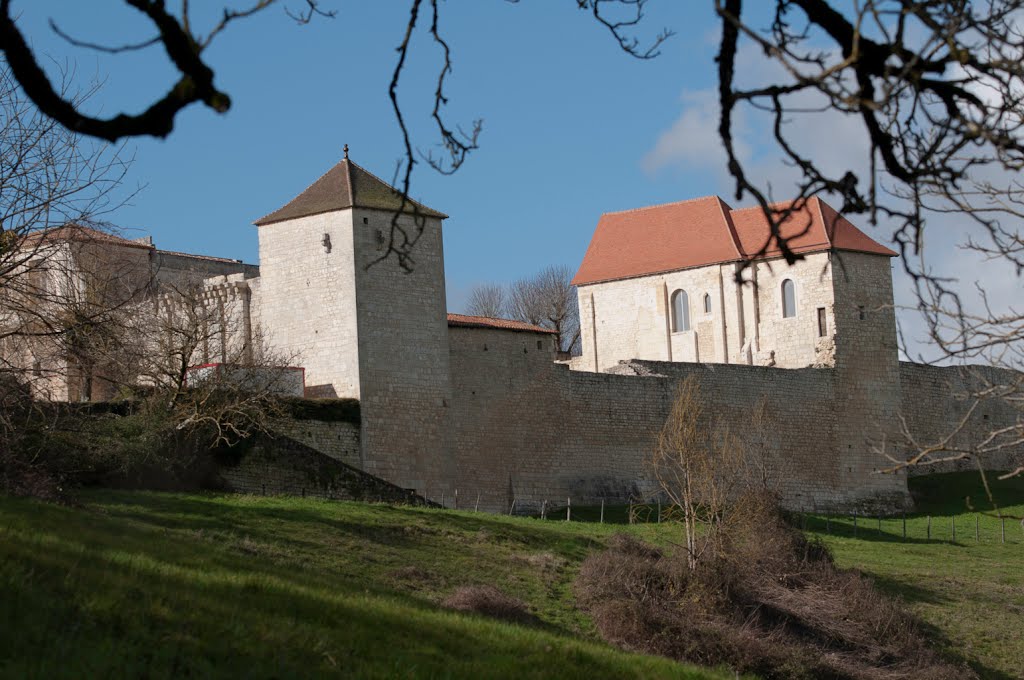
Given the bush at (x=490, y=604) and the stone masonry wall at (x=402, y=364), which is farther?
the stone masonry wall at (x=402, y=364)

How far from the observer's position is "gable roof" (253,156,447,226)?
27703 millimetres

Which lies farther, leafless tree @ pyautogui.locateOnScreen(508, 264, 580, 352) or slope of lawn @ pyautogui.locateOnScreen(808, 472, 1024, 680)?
leafless tree @ pyautogui.locateOnScreen(508, 264, 580, 352)

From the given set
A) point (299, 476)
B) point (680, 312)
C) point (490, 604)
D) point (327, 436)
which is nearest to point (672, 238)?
point (680, 312)

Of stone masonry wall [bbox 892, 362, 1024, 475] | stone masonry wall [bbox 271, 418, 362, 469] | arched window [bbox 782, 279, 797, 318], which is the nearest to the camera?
stone masonry wall [bbox 271, 418, 362, 469]

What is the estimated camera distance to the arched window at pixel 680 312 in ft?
136

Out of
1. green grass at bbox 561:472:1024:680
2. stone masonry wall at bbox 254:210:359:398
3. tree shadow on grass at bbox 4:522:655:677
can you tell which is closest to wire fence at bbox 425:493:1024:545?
green grass at bbox 561:472:1024:680

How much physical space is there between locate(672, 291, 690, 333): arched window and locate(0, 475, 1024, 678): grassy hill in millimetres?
16348

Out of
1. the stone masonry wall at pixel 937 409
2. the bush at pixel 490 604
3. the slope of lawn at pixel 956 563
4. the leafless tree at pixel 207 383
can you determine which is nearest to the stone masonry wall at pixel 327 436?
the leafless tree at pixel 207 383

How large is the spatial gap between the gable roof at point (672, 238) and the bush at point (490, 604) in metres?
24.5

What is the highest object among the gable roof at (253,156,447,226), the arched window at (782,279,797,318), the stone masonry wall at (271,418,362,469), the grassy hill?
the gable roof at (253,156,447,226)

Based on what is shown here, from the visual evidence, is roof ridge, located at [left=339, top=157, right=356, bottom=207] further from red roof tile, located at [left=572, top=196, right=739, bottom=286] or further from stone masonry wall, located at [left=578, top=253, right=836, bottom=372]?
red roof tile, located at [left=572, top=196, right=739, bottom=286]

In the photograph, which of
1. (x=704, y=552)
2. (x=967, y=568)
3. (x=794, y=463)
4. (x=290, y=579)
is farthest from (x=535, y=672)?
(x=794, y=463)

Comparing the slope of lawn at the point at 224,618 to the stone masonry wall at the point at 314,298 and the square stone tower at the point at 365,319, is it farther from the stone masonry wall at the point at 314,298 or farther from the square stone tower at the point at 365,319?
the stone masonry wall at the point at 314,298

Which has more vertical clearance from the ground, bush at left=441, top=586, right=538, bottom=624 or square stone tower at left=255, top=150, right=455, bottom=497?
square stone tower at left=255, top=150, right=455, bottom=497
